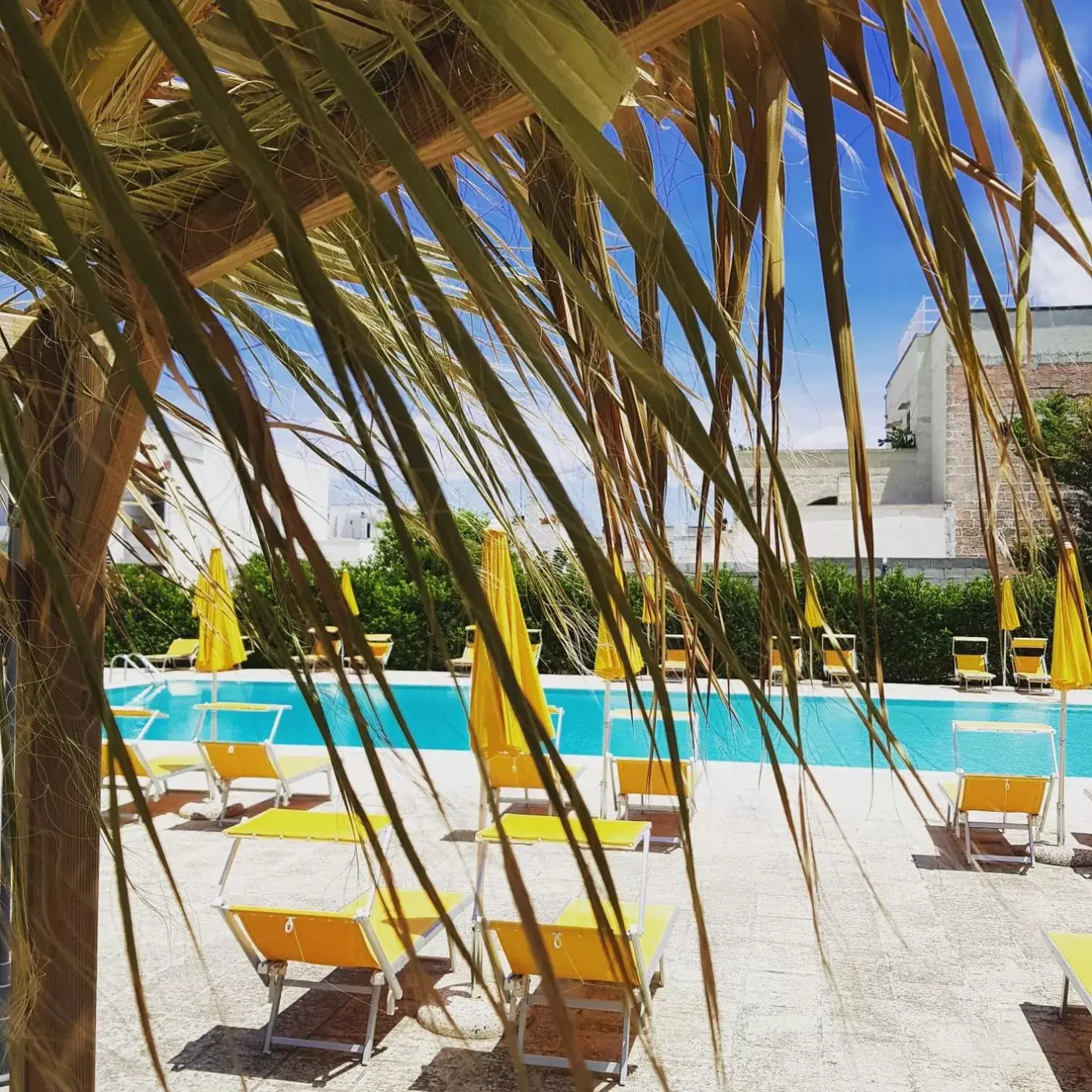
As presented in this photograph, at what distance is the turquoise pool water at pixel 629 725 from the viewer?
43.6 ft

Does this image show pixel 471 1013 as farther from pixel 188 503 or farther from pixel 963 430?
pixel 963 430

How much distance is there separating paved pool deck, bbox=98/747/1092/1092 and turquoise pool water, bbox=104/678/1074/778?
12.7 ft

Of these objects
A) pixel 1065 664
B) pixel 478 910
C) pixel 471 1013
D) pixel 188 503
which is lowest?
pixel 471 1013

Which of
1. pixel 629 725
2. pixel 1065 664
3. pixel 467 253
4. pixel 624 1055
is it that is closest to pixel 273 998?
pixel 624 1055

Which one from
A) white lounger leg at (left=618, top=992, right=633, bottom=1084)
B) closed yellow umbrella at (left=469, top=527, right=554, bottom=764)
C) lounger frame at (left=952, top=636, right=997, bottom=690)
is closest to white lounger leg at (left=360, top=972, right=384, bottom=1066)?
white lounger leg at (left=618, top=992, right=633, bottom=1084)

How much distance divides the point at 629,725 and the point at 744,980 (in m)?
7.63

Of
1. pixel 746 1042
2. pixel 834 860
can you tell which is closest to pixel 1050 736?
pixel 834 860

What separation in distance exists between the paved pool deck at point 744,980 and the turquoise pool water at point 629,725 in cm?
388

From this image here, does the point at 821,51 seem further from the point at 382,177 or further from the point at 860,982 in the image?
the point at 860,982

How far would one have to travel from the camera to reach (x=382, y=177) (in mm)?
963

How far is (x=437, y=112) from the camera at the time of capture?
90 cm

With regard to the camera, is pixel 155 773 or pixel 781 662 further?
pixel 155 773

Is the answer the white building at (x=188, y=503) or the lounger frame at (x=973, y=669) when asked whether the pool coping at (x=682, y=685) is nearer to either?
the lounger frame at (x=973, y=669)

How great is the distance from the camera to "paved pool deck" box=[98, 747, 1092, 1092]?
4477mm
